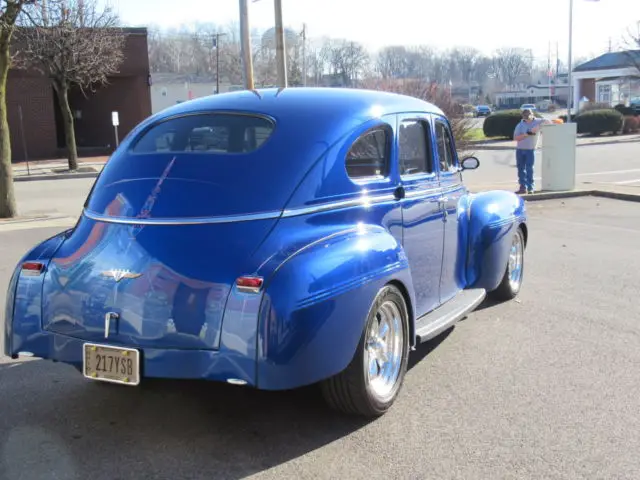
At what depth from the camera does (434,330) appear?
15.6 ft

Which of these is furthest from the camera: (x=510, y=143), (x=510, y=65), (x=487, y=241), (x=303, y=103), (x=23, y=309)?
(x=510, y=65)

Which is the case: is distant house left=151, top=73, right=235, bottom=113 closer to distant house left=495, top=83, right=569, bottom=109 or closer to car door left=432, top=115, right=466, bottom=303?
car door left=432, top=115, right=466, bottom=303

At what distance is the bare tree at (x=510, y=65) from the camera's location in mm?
168875

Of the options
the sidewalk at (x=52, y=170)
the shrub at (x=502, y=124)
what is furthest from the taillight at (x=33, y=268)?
the shrub at (x=502, y=124)

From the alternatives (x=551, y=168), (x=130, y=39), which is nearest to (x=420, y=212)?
(x=551, y=168)

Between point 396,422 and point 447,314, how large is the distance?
118 centimetres

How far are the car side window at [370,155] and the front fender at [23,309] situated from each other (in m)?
1.89

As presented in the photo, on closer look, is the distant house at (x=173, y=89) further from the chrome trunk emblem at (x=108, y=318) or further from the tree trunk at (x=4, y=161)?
the chrome trunk emblem at (x=108, y=318)

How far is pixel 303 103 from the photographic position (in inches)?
179

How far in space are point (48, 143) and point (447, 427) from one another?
33.9 meters

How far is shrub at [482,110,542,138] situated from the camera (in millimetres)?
39156

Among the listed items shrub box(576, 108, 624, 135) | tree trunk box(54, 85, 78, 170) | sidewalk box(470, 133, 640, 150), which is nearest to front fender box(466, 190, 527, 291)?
tree trunk box(54, 85, 78, 170)

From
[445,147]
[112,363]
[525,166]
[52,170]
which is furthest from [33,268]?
[52,170]

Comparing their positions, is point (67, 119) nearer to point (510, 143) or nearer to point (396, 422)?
point (510, 143)
